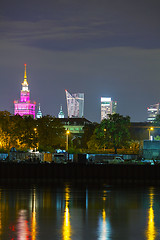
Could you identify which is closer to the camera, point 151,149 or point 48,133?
point 151,149

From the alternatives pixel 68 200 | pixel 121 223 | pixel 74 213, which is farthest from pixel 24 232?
pixel 68 200

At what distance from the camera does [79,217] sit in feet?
73.5

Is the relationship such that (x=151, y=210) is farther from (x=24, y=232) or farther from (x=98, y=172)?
(x=98, y=172)

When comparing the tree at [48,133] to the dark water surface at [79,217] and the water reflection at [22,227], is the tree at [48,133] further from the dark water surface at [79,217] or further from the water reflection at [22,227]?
the water reflection at [22,227]

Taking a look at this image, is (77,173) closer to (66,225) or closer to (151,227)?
(66,225)

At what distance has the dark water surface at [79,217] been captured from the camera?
17.6 meters

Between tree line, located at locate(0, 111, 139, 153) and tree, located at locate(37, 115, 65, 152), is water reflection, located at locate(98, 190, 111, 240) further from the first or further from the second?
tree, located at locate(37, 115, 65, 152)

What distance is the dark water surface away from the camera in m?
17.6

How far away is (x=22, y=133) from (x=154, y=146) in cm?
4554

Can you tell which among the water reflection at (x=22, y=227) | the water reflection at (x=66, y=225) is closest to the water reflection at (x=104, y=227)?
the water reflection at (x=66, y=225)

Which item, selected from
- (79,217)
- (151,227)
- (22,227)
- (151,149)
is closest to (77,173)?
(79,217)

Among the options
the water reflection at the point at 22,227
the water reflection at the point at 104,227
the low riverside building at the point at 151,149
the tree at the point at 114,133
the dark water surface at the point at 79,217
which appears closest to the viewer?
the water reflection at the point at 22,227

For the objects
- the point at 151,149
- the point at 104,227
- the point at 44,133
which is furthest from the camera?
the point at 44,133

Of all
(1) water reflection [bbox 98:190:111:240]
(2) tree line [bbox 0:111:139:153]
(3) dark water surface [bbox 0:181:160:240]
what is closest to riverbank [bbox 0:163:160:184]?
(3) dark water surface [bbox 0:181:160:240]
